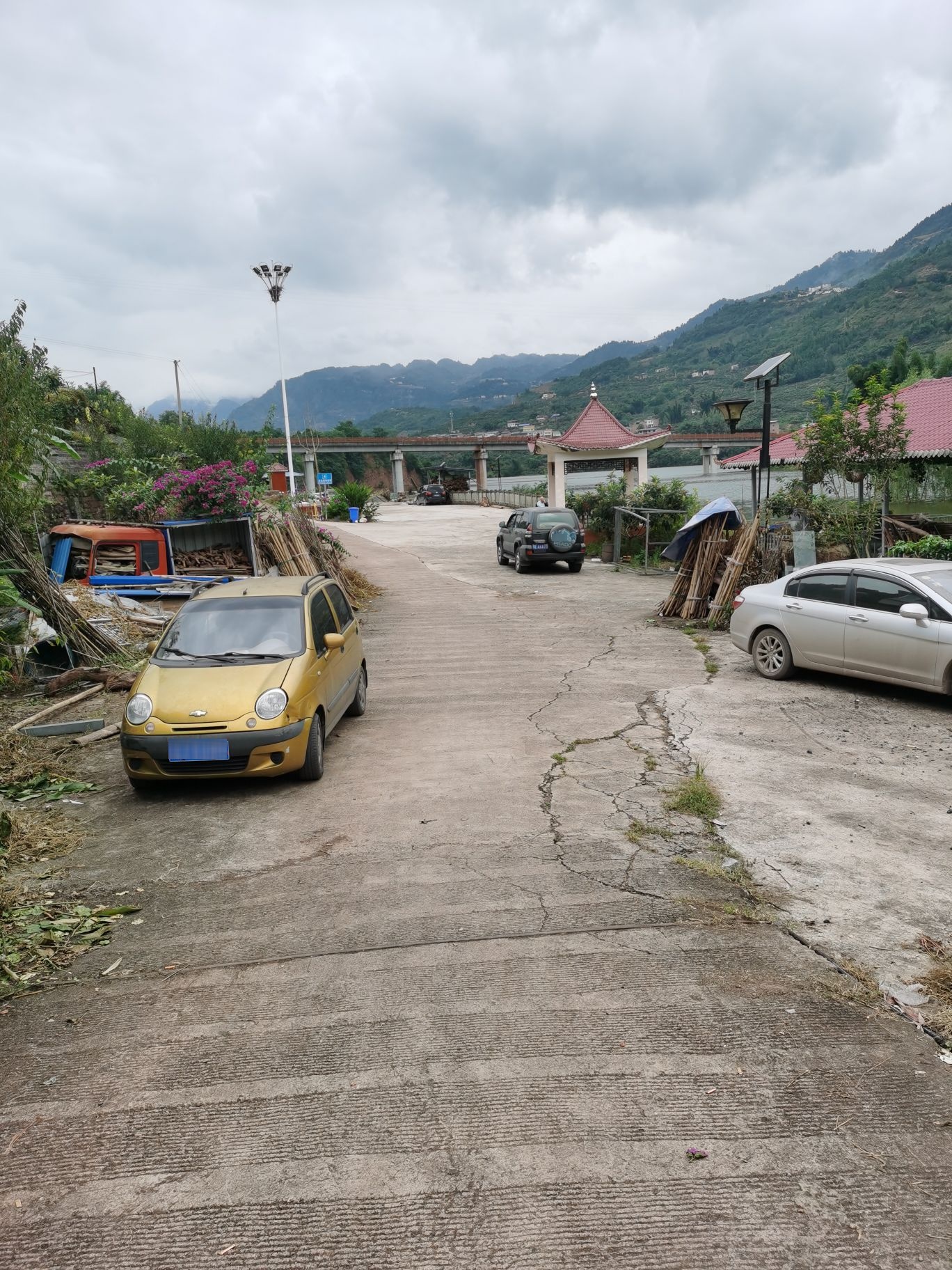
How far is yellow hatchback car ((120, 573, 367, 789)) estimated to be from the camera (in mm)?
6812

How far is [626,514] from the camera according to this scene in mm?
24797

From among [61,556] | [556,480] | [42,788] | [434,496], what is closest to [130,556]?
[61,556]

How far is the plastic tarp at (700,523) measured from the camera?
1579cm

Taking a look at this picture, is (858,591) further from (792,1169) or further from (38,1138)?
(38,1138)

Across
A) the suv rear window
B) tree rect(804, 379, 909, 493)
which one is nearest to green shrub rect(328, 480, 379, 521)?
the suv rear window

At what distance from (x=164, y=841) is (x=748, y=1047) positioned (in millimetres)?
4168

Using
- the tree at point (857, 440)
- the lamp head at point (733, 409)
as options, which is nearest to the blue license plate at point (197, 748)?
the lamp head at point (733, 409)

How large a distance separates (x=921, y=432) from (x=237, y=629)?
1705cm

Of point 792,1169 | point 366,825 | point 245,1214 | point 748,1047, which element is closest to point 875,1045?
point 748,1047

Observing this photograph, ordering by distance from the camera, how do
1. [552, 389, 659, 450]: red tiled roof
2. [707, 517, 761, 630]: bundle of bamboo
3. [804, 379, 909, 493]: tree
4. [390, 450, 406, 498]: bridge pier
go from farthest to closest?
[390, 450, 406, 498]: bridge pier < [552, 389, 659, 450]: red tiled roof < [804, 379, 909, 493]: tree < [707, 517, 761, 630]: bundle of bamboo

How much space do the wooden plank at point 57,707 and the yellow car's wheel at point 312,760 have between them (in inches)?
123

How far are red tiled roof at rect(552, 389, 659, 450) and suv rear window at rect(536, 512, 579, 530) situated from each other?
12469mm

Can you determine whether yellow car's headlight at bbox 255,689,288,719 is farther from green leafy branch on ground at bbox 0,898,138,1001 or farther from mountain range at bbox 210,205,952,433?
mountain range at bbox 210,205,952,433

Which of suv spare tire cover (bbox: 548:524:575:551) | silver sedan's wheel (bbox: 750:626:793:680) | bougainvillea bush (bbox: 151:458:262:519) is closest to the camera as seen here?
silver sedan's wheel (bbox: 750:626:793:680)
